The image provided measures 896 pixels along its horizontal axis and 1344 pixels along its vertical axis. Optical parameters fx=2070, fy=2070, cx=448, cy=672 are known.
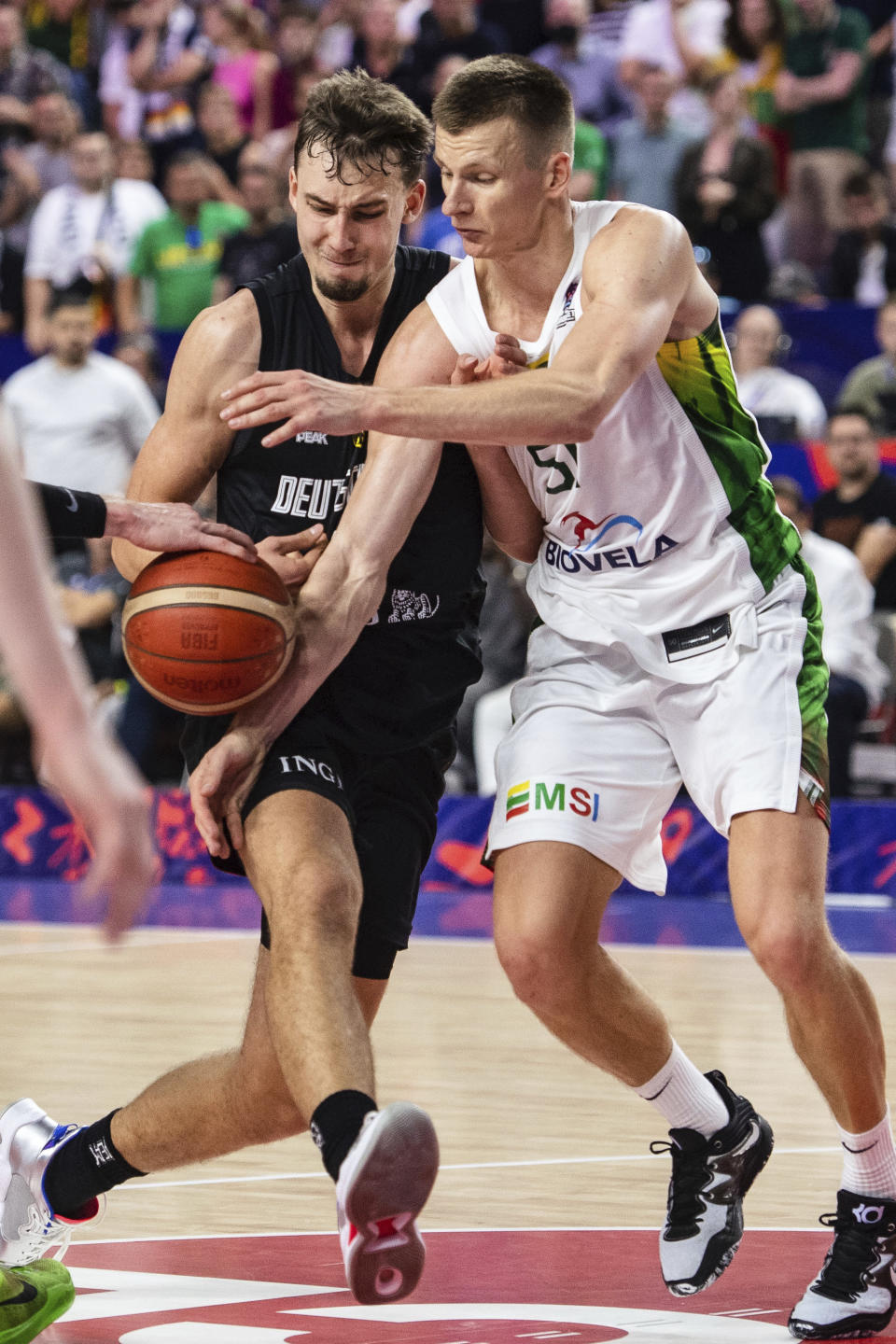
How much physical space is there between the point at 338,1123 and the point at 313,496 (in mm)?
1462

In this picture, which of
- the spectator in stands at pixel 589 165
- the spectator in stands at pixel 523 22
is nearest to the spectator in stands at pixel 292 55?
the spectator in stands at pixel 523 22

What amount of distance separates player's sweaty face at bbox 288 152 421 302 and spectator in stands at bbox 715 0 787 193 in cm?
913

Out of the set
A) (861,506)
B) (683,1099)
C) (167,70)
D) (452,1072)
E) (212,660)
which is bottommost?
(452,1072)

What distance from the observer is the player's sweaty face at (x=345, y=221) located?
4.08m

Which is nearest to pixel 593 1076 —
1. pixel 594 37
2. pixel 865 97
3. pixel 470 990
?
pixel 470 990

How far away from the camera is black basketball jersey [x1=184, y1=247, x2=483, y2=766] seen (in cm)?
415

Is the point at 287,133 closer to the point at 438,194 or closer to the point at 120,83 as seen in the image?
the point at 438,194

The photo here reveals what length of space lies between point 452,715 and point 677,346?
34.3 inches

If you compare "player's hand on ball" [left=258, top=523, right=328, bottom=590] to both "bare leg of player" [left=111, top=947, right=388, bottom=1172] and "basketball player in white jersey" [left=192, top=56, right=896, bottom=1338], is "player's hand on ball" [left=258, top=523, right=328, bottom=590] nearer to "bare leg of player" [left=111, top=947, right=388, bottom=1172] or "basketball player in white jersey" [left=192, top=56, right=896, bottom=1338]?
"basketball player in white jersey" [left=192, top=56, right=896, bottom=1338]

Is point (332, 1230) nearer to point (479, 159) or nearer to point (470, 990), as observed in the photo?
point (479, 159)

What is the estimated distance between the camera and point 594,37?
13.9 m

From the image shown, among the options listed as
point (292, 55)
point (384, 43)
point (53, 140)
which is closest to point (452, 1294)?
point (384, 43)

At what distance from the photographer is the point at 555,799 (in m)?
3.99

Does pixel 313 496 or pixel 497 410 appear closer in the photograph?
pixel 497 410
